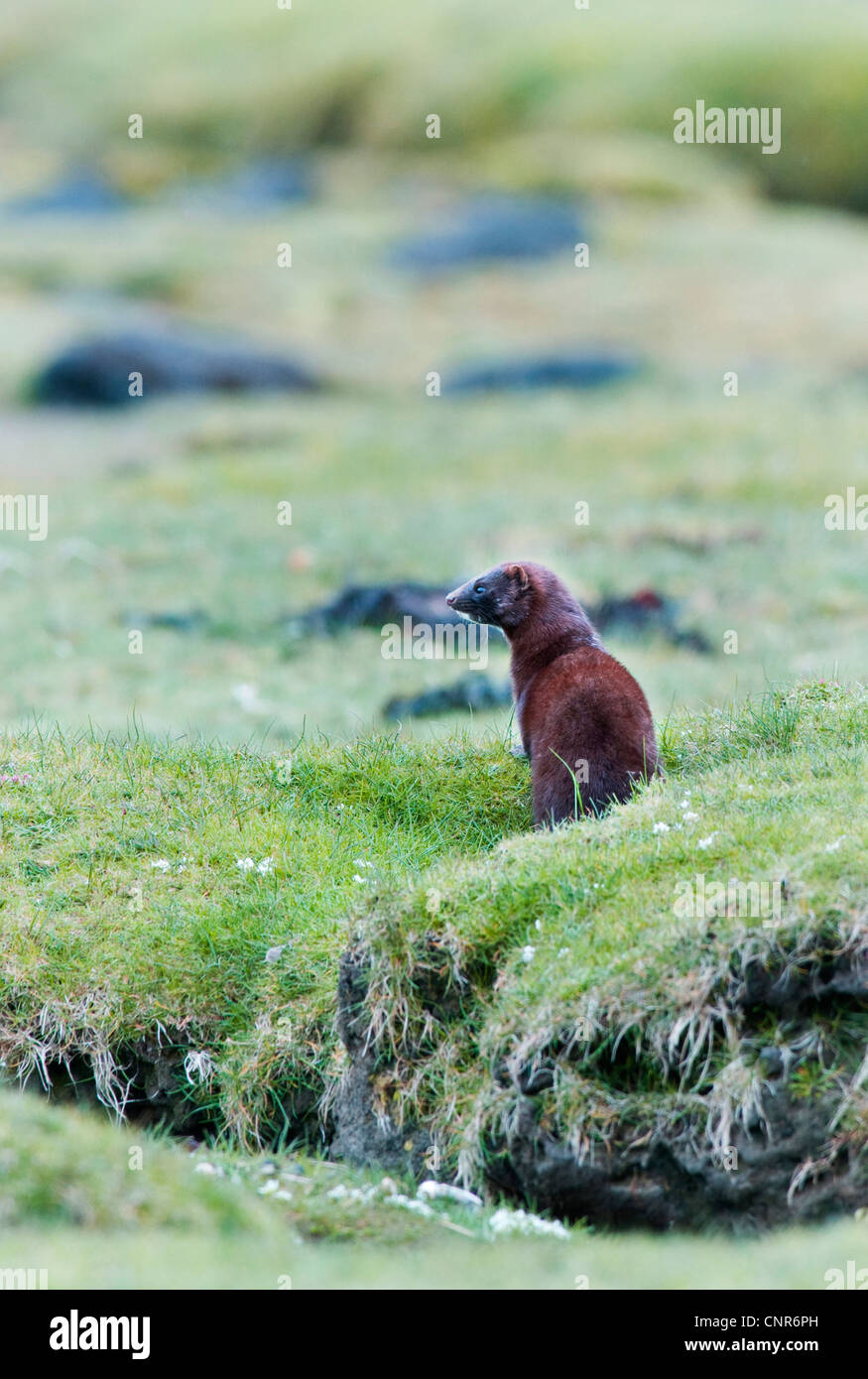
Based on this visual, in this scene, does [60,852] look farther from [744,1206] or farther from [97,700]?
[97,700]

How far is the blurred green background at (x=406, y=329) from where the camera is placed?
1805cm

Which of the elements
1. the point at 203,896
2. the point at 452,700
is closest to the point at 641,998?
the point at 203,896

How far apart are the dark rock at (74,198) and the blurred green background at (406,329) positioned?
138 mm

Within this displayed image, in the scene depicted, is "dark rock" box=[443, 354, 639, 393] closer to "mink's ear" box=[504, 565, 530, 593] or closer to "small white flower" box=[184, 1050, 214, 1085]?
"mink's ear" box=[504, 565, 530, 593]

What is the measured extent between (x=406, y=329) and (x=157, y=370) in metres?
7.15

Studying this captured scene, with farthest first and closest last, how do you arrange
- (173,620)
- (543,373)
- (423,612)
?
(543,373), (173,620), (423,612)

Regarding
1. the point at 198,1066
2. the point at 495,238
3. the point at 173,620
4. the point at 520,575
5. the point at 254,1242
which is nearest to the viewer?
the point at 254,1242

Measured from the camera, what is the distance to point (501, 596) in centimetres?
872

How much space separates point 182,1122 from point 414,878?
151 cm

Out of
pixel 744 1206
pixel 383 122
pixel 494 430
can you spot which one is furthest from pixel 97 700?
pixel 383 122

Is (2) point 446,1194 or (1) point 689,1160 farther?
(2) point 446,1194

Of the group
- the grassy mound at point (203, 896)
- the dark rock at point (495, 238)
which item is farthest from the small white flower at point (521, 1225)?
the dark rock at point (495, 238)

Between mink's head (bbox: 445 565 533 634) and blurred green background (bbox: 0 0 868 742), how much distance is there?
1301 mm

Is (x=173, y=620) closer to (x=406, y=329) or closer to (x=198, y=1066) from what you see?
(x=198, y=1066)
